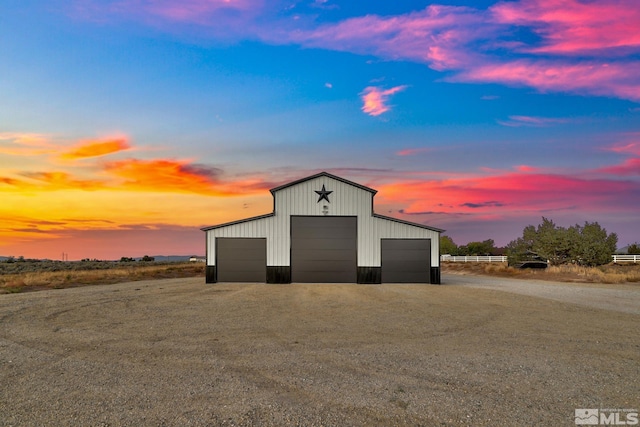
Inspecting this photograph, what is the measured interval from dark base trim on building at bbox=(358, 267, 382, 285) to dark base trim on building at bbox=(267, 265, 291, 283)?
4.37 meters

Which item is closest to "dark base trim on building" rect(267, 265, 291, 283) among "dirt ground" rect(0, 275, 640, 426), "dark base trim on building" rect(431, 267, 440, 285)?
"dark base trim on building" rect(431, 267, 440, 285)

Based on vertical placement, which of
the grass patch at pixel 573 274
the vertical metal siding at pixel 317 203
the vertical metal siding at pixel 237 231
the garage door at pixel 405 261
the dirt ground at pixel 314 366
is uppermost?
the vertical metal siding at pixel 317 203

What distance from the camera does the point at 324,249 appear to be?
28047mm

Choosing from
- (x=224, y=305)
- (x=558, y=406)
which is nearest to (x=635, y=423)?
(x=558, y=406)

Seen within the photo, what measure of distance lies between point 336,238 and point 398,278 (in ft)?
14.9

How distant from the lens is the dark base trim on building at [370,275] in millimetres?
27844

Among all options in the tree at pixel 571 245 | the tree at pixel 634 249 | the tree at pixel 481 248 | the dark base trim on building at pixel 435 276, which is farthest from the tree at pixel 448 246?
the dark base trim on building at pixel 435 276

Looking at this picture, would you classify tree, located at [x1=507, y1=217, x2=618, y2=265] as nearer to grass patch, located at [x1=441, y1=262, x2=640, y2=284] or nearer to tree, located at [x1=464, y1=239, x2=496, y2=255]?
grass patch, located at [x1=441, y1=262, x2=640, y2=284]

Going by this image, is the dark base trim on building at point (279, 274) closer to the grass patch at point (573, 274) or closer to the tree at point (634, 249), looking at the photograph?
the grass patch at point (573, 274)

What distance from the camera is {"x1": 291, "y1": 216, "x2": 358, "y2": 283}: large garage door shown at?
27938mm

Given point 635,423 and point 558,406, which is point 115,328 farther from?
point 635,423

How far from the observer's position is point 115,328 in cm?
1220

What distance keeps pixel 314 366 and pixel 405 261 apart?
68.4 feet

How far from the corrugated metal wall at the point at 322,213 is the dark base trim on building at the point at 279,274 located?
269 mm
